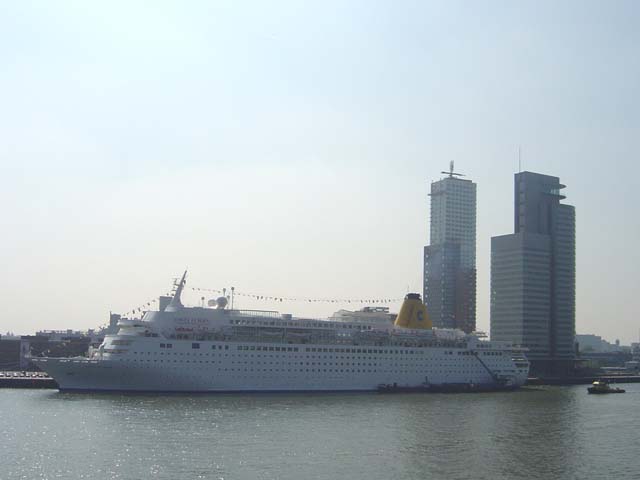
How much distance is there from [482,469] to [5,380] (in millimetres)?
50750

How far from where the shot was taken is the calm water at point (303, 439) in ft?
93.3

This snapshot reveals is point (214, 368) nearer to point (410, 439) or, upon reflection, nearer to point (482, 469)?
point (410, 439)

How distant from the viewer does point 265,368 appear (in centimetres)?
5747

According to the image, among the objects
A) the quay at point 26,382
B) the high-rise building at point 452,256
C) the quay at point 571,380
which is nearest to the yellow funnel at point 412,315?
the quay at point 571,380

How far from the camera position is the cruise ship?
53.7m

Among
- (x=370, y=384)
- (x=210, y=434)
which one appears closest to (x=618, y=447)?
(x=210, y=434)

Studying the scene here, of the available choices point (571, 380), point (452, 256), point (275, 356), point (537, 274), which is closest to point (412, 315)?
point (275, 356)

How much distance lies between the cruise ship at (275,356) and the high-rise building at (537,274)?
55.6 m

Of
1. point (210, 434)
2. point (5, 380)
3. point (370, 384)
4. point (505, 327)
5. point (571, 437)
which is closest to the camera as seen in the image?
point (210, 434)

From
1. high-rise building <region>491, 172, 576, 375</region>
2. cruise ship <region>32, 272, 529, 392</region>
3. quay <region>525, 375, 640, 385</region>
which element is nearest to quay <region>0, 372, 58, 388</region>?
cruise ship <region>32, 272, 529, 392</region>

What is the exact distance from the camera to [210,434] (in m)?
35.2

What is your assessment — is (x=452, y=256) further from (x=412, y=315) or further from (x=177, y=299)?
(x=177, y=299)

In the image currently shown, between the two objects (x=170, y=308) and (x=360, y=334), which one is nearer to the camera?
(x=170, y=308)

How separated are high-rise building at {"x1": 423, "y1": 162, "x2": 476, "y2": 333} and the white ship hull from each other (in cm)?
7262
